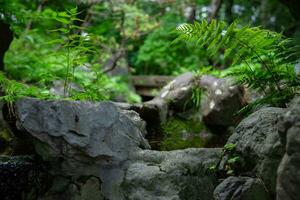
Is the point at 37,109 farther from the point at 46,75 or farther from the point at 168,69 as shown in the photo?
the point at 168,69

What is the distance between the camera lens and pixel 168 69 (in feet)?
37.7

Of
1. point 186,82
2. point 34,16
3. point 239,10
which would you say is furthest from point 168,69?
point 34,16

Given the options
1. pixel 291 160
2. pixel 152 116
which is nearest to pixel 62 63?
pixel 152 116

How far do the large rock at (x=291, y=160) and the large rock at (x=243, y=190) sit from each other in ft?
1.15

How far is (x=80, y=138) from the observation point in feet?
9.77

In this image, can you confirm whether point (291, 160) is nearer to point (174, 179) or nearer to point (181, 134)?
point (174, 179)

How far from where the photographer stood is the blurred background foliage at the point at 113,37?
5281 mm

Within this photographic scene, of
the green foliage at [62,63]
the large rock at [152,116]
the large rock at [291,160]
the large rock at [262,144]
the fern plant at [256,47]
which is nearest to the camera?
the large rock at [291,160]

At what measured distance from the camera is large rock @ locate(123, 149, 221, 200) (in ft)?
9.69

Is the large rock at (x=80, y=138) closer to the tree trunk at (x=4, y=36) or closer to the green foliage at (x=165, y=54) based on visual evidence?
the tree trunk at (x=4, y=36)

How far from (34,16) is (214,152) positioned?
352 cm

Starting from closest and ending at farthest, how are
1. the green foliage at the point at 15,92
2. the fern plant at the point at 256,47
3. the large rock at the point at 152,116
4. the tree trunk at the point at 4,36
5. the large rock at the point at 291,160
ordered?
the large rock at the point at 291,160 < the fern plant at the point at 256,47 < the green foliage at the point at 15,92 < the tree trunk at the point at 4,36 < the large rock at the point at 152,116

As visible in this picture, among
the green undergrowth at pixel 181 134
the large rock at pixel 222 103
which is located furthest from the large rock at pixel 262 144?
the large rock at pixel 222 103

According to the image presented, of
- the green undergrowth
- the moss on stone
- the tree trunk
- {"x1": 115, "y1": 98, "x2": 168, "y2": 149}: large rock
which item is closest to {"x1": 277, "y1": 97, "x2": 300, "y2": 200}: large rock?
the green undergrowth
